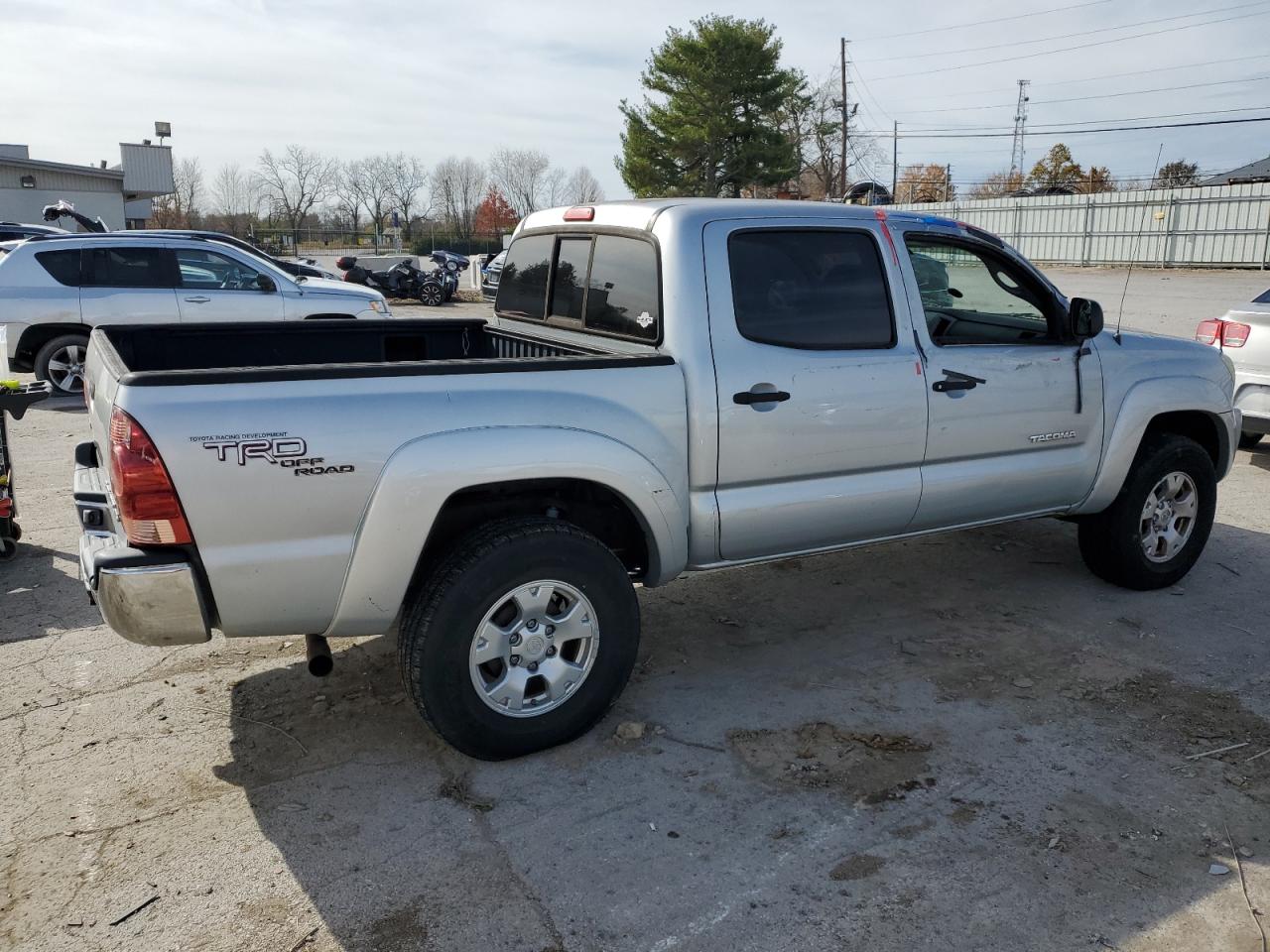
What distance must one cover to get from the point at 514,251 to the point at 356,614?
252cm

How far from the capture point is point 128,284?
11414 mm

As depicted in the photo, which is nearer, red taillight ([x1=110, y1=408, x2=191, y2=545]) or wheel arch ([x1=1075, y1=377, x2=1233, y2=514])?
red taillight ([x1=110, y1=408, x2=191, y2=545])

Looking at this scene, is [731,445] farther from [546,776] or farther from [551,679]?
[546,776]

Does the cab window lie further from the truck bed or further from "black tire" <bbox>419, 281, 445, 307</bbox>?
"black tire" <bbox>419, 281, 445, 307</bbox>

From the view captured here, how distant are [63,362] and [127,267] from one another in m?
1.30

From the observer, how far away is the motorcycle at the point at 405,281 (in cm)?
2503

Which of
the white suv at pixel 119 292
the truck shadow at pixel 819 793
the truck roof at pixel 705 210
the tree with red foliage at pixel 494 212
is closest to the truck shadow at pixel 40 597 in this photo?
the truck shadow at pixel 819 793

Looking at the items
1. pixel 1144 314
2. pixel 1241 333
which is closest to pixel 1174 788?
pixel 1241 333

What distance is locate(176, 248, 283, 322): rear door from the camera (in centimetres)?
1151

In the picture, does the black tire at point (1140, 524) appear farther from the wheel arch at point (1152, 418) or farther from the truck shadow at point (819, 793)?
the truck shadow at point (819, 793)

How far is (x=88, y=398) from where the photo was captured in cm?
393

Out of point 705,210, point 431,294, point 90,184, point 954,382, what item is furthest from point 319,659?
point 90,184

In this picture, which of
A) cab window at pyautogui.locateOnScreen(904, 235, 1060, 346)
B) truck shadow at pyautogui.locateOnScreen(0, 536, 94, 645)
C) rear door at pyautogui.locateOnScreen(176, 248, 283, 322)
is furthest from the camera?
rear door at pyautogui.locateOnScreen(176, 248, 283, 322)

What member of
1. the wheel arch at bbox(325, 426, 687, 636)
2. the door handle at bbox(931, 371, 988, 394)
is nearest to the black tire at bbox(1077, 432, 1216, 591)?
the door handle at bbox(931, 371, 988, 394)
